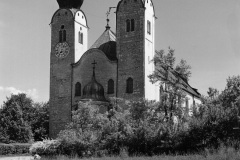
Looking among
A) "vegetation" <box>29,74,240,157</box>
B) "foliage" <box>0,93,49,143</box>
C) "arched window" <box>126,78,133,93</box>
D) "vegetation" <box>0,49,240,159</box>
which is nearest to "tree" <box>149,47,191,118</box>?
"vegetation" <box>0,49,240,159</box>

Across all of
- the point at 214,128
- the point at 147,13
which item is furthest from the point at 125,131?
the point at 147,13

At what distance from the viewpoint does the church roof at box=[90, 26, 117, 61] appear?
167ft

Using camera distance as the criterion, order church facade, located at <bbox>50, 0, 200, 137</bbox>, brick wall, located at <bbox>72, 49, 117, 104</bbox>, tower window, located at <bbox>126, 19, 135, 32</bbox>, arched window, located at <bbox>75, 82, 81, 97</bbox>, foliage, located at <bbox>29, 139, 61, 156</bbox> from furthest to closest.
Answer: arched window, located at <bbox>75, 82, 81, 97</bbox>
brick wall, located at <bbox>72, 49, 117, 104</bbox>
tower window, located at <bbox>126, 19, 135, 32</bbox>
church facade, located at <bbox>50, 0, 200, 137</bbox>
foliage, located at <bbox>29, 139, 61, 156</bbox>

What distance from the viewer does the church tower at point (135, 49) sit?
4716 cm

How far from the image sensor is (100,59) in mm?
50438

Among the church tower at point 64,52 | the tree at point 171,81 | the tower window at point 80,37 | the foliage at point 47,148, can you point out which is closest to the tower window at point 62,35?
the church tower at point 64,52

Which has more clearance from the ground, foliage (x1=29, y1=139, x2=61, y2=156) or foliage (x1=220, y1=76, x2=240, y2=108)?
foliage (x1=220, y1=76, x2=240, y2=108)

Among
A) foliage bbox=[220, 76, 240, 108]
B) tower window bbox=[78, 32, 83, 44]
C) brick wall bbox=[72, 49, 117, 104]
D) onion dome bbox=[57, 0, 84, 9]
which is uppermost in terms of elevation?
onion dome bbox=[57, 0, 84, 9]

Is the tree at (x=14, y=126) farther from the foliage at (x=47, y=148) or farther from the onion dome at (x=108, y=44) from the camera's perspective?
the foliage at (x=47, y=148)

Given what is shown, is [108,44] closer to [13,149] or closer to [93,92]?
[93,92]

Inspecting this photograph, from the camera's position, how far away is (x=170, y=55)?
37.2 m

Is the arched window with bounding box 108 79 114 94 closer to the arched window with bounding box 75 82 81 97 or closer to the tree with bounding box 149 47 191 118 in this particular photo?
the arched window with bounding box 75 82 81 97

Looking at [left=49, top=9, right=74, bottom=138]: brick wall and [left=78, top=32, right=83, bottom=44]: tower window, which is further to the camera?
[left=78, top=32, right=83, bottom=44]: tower window

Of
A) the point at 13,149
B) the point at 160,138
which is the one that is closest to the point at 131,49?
the point at 13,149
